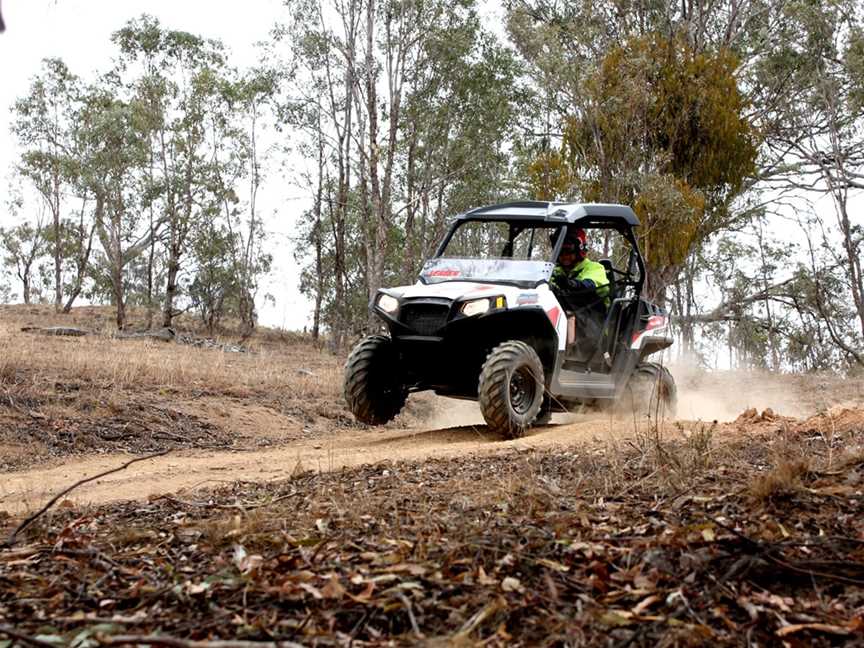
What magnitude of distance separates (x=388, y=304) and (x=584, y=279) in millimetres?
2418

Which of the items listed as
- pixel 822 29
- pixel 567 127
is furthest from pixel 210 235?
pixel 822 29

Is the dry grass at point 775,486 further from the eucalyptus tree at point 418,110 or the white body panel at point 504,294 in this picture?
the eucalyptus tree at point 418,110

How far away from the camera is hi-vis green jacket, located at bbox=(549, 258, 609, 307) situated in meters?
11.0

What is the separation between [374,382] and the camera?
10602 millimetres

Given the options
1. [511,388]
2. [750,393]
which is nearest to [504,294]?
[511,388]

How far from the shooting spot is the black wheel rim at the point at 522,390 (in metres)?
9.94

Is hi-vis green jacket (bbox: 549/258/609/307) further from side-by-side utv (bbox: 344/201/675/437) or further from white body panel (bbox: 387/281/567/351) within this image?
white body panel (bbox: 387/281/567/351)

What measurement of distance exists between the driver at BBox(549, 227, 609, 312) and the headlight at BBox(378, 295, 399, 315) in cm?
195

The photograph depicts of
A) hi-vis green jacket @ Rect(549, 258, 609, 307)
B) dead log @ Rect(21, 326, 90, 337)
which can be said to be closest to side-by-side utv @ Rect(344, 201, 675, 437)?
hi-vis green jacket @ Rect(549, 258, 609, 307)

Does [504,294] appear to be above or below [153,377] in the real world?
above

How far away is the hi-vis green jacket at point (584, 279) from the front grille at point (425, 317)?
1695mm

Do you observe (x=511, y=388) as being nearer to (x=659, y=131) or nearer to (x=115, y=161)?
(x=659, y=131)

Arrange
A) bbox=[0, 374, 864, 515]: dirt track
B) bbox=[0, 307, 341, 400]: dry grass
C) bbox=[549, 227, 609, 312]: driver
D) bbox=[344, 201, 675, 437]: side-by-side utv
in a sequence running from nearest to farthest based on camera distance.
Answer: bbox=[0, 374, 864, 515]: dirt track
bbox=[344, 201, 675, 437]: side-by-side utv
bbox=[549, 227, 609, 312]: driver
bbox=[0, 307, 341, 400]: dry grass

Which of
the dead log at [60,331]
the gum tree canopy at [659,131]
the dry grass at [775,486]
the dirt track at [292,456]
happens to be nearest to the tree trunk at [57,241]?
the dead log at [60,331]
